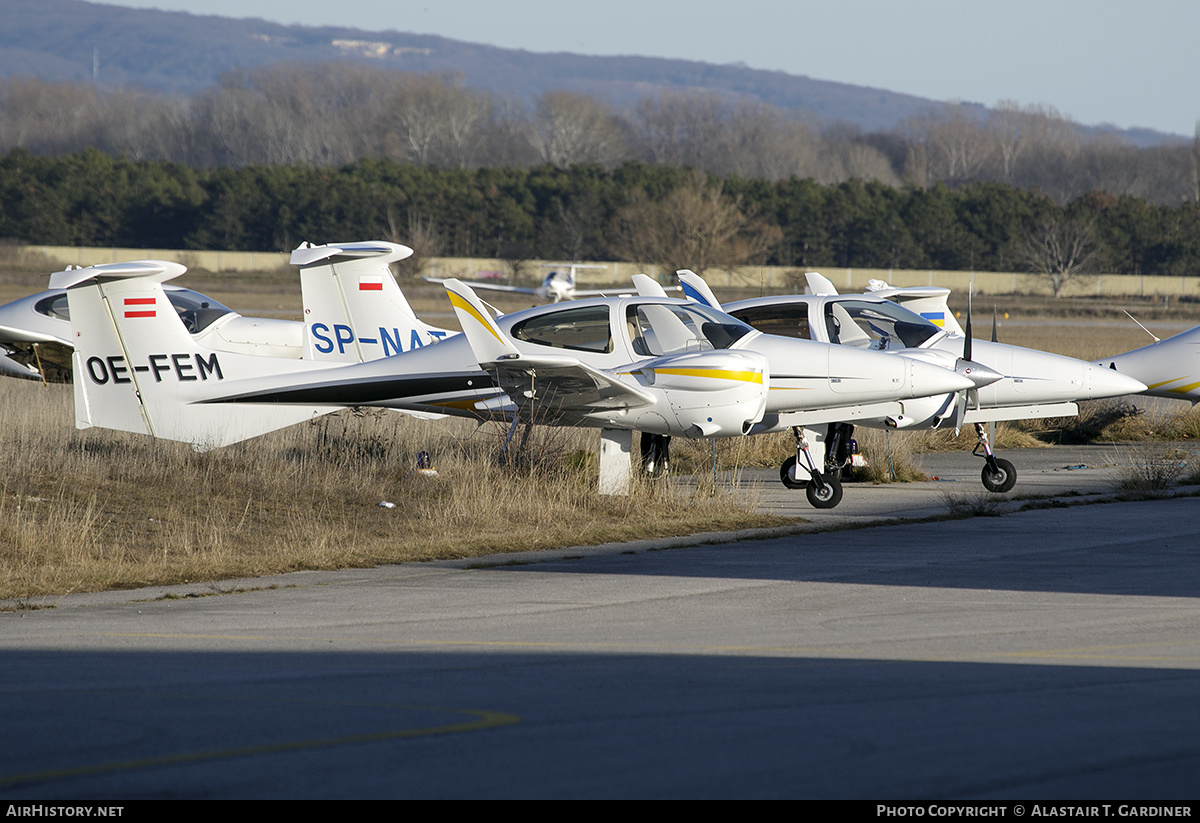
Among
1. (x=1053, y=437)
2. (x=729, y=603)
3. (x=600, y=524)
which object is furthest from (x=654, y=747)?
(x=1053, y=437)

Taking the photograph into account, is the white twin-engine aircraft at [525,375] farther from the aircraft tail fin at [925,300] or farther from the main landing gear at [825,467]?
the aircraft tail fin at [925,300]

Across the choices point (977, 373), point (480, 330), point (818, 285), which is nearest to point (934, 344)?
point (977, 373)

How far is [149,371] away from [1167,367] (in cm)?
1255

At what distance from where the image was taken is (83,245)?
8688 centimetres

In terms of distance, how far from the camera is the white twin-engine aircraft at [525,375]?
1307 cm

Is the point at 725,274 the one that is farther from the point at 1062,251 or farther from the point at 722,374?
the point at 722,374

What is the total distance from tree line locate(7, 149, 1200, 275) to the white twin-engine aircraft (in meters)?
70.7

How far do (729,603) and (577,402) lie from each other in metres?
4.96

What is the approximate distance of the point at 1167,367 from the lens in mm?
17375

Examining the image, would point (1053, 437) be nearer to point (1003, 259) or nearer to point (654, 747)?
point (654, 747)

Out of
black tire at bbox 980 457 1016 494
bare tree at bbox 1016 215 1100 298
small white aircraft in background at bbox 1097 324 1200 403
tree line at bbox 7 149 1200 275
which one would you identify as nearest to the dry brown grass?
black tire at bbox 980 457 1016 494

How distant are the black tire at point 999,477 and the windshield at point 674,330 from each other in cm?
373

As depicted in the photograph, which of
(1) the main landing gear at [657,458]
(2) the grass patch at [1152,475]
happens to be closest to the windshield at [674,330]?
(1) the main landing gear at [657,458]

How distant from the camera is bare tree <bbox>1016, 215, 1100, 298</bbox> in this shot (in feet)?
288
